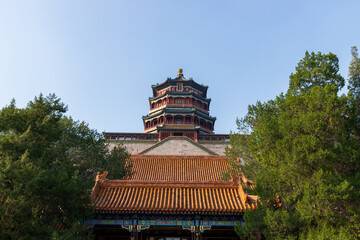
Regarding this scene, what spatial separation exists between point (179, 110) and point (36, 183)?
2660 centimetres

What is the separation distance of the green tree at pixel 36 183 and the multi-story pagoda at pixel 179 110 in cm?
2226

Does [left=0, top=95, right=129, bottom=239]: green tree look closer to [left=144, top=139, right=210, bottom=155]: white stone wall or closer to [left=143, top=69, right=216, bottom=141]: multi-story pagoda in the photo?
[left=144, top=139, right=210, bottom=155]: white stone wall

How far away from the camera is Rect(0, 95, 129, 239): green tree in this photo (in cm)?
874

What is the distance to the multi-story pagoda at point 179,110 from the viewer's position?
3420 cm

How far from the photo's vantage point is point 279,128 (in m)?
10.6

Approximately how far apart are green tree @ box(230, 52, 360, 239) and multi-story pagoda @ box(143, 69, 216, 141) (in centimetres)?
2303

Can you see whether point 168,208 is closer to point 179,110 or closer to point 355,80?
point 355,80

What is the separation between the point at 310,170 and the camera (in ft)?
31.3

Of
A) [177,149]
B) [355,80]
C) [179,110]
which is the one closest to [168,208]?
[355,80]

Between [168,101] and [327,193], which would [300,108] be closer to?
[327,193]

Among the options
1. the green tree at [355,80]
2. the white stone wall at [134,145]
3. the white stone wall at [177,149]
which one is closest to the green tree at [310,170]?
the green tree at [355,80]

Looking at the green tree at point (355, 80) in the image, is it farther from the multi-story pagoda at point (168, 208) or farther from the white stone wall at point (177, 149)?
the white stone wall at point (177, 149)

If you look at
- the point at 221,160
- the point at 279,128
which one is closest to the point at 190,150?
the point at 221,160

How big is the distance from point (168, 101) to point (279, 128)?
85.4 ft
